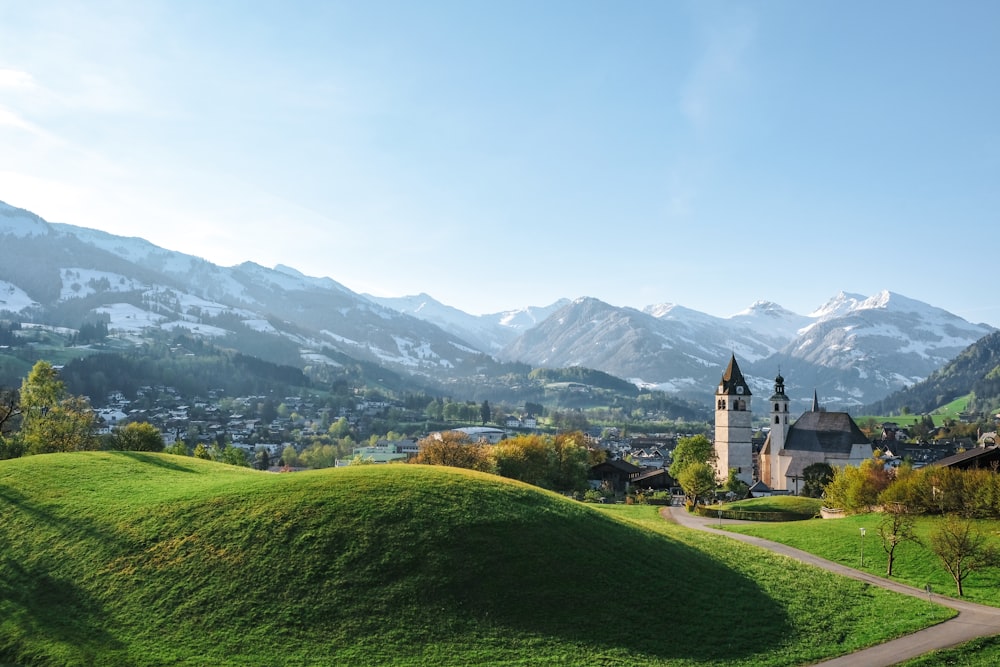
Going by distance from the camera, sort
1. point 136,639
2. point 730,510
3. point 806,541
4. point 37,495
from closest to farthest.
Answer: point 136,639 → point 37,495 → point 806,541 → point 730,510

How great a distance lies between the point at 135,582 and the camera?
4166cm

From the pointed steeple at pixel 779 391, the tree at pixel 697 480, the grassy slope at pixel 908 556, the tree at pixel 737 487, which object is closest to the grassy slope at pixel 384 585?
the grassy slope at pixel 908 556

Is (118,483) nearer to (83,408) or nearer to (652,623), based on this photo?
(652,623)

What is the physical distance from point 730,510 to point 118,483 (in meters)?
77.5

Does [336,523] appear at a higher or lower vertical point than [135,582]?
higher

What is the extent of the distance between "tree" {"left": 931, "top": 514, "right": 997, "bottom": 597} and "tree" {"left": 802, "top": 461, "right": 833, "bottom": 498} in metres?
70.8

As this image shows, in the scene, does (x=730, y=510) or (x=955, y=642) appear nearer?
(x=955, y=642)

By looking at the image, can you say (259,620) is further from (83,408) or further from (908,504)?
(83,408)

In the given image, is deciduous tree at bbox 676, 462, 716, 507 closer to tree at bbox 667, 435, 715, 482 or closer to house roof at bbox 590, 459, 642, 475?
tree at bbox 667, 435, 715, 482

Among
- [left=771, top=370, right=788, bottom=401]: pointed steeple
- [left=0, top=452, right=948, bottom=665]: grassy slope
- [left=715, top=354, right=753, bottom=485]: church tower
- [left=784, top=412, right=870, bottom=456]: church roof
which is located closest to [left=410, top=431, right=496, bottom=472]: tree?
[left=715, top=354, right=753, bottom=485]: church tower

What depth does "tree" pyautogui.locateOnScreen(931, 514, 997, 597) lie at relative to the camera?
50781 millimetres

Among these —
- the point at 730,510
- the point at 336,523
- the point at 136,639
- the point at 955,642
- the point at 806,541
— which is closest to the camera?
the point at 136,639

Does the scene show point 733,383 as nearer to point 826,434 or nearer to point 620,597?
point 826,434

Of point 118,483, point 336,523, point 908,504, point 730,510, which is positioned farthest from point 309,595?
point 730,510
